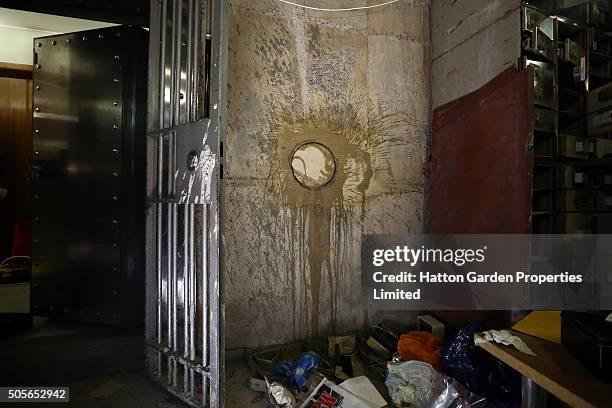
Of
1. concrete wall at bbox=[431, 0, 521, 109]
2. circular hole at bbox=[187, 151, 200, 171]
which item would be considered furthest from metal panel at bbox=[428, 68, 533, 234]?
circular hole at bbox=[187, 151, 200, 171]

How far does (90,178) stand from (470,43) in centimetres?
285

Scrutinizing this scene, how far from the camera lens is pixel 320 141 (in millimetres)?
2486

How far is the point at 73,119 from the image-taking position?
89.8 inches

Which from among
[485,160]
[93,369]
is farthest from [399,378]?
[93,369]

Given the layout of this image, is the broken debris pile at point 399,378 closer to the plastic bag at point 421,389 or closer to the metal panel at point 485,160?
the plastic bag at point 421,389

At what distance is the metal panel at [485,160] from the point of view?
2012mm

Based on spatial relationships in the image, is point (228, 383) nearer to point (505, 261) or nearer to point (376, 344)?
point (376, 344)

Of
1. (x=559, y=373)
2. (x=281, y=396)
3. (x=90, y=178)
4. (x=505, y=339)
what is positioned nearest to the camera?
(x=559, y=373)

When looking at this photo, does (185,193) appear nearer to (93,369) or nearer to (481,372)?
(93,369)

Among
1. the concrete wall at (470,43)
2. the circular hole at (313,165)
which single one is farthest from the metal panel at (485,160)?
the circular hole at (313,165)

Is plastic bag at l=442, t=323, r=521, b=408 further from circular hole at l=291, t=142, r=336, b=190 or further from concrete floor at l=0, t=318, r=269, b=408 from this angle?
circular hole at l=291, t=142, r=336, b=190

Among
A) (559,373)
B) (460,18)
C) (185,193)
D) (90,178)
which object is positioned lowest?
Answer: (559,373)

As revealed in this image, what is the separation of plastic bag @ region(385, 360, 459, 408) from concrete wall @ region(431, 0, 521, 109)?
1.93 m

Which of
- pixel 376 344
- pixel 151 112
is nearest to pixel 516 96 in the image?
pixel 376 344
